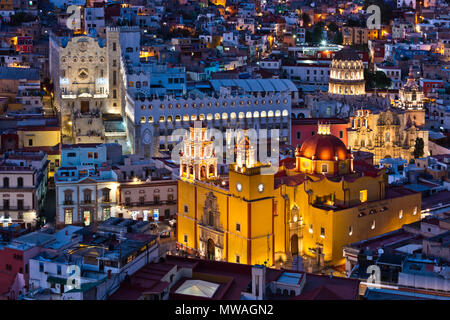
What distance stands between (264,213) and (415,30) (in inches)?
3257

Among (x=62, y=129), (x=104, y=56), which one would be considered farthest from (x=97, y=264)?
(x=104, y=56)

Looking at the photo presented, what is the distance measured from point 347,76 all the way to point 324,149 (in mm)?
29043

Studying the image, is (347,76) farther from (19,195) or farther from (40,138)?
(19,195)

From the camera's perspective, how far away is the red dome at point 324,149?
44.8 m

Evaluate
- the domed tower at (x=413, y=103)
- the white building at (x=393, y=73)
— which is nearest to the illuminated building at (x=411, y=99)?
the domed tower at (x=413, y=103)

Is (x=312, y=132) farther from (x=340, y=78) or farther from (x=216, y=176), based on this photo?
(x=216, y=176)

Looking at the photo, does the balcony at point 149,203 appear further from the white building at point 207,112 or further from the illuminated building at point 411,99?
the illuminated building at point 411,99

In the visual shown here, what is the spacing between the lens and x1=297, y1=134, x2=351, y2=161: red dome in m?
44.8

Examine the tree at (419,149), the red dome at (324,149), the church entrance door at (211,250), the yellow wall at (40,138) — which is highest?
the red dome at (324,149)

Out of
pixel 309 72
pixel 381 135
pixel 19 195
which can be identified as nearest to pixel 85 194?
pixel 19 195

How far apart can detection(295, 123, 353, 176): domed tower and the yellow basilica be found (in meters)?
0.05

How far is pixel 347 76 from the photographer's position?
72875 mm

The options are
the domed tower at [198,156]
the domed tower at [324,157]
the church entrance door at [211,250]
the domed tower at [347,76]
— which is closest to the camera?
the church entrance door at [211,250]

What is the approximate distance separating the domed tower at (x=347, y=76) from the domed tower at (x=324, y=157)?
90.5 ft
